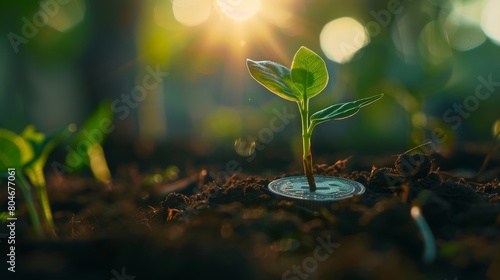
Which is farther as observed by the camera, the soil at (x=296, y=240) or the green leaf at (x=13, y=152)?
the green leaf at (x=13, y=152)

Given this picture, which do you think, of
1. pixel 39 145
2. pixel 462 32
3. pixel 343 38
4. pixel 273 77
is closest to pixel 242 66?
pixel 343 38

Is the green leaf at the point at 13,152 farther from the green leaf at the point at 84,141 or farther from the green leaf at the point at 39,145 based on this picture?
the green leaf at the point at 84,141

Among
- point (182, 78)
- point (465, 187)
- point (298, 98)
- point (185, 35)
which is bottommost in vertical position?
point (465, 187)

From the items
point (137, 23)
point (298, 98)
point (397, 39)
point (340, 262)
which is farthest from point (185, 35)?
point (340, 262)

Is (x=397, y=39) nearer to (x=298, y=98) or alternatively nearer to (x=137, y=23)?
(x=137, y=23)

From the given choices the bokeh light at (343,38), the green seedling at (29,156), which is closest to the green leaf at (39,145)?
the green seedling at (29,156)

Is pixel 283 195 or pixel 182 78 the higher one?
pixel 182 78

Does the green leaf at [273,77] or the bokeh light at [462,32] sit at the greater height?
the bokeh light at [462,32]
